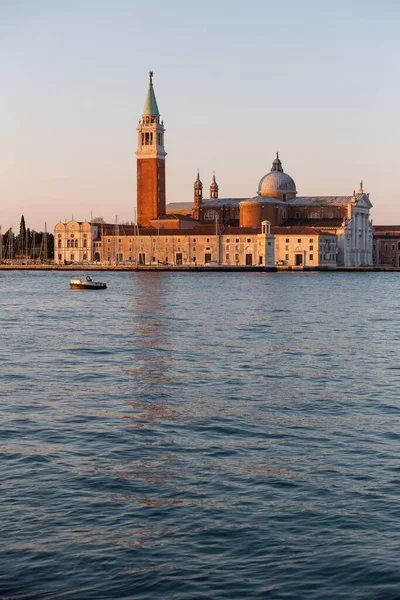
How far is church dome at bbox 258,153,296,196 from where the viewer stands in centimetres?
10562

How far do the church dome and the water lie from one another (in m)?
86.0

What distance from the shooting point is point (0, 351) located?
829 inches

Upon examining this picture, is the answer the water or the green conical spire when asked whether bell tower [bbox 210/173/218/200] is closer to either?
→ the green conical spire

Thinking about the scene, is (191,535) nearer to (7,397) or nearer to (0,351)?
(7,397)

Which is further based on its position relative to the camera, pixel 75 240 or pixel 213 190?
pixel 213 190

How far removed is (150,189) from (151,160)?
3305 millimetres

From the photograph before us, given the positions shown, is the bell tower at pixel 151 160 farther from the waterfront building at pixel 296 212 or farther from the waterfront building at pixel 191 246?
A: the waterfront building at pixel 296 212

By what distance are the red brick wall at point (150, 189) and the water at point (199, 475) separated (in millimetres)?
82640

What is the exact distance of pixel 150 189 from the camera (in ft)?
338

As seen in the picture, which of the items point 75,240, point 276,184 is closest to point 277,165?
point 276,184

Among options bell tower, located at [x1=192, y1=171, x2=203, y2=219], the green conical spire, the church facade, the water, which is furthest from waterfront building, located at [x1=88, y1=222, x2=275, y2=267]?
the water

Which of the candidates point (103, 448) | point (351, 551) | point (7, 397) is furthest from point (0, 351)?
point (351, 551)

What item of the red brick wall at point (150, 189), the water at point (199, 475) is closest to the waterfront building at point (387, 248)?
the red brick wall at point (150, 189)

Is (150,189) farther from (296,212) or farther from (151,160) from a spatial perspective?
(296,212)
